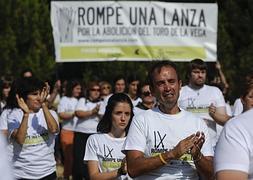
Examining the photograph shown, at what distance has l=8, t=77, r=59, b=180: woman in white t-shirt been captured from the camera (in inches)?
339

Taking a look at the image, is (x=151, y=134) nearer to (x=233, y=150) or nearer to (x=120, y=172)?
(x=120, y=172)

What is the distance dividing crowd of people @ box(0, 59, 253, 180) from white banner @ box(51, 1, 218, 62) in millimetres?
3442

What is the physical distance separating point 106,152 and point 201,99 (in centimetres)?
301

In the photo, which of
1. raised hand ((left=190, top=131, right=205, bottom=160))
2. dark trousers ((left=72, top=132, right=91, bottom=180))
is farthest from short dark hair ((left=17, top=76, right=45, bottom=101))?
dark trousers ((left=72, top=132, right=91, bottom=180))

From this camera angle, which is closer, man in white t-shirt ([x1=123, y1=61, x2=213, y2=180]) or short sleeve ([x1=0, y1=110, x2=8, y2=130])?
man in white t-shirt ([x1=123, y1=61, x2=213, y2=180])

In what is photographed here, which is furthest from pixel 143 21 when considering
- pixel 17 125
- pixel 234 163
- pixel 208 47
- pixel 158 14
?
pixel 234 163

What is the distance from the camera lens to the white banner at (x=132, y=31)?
50.3ft

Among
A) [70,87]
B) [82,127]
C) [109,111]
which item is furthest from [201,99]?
[70,87]

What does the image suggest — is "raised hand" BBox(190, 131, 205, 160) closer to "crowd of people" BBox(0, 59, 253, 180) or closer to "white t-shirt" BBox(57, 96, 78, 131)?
"crowd of people" BBox(0, 59, 253, 180)

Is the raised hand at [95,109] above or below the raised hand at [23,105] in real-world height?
below

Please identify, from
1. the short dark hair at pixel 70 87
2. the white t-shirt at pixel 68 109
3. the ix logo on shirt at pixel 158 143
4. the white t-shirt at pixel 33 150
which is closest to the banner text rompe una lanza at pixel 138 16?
the short dark hair at pixel 70 87

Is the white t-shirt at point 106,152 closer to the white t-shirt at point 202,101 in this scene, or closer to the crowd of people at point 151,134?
the crowd of people at point 151,134

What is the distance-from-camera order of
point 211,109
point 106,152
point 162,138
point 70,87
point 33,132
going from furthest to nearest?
point 70,87 → point 211,109 → point 33,132 → point 106,152 → point 162,138

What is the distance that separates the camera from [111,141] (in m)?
7.00
